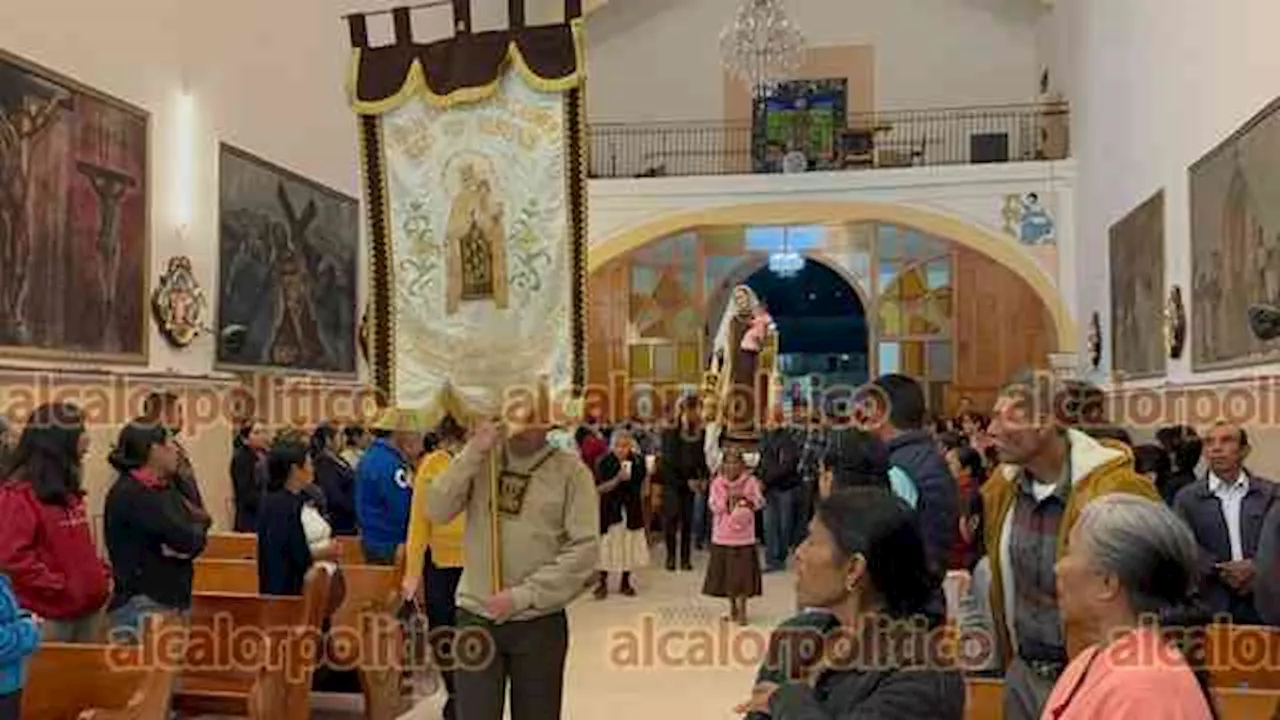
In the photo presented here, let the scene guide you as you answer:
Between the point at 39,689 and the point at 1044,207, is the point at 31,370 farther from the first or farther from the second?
the point at 1044,207

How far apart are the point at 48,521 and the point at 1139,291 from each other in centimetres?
1074

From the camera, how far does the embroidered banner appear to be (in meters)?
4.55

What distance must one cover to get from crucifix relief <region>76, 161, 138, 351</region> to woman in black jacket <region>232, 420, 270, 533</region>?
1416 mm

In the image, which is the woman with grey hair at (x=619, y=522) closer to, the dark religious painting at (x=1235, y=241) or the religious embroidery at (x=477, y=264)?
the dark religious painting at (x=1235, y=241)

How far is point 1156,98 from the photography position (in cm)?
1210

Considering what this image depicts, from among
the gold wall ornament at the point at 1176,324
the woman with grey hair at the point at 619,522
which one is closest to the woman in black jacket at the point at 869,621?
the gold wall ornament at the point at 1176,324

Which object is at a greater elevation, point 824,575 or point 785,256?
point 785,256

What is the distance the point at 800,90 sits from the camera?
20.7 meters

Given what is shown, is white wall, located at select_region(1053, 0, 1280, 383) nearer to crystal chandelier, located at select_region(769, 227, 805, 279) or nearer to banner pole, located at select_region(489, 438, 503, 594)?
crystal chandelier, located at select_region(769, 227, 805, 279)

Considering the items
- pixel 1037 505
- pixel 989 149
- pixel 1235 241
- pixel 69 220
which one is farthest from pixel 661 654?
pixel 989 149

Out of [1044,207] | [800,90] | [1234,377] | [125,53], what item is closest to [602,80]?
[800,90]

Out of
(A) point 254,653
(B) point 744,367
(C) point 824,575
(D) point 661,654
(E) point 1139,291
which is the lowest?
(D) point 661,654

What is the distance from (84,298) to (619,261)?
11343 mm

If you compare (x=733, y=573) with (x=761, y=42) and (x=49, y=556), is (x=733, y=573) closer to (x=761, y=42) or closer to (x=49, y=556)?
(x=49, y=556)
